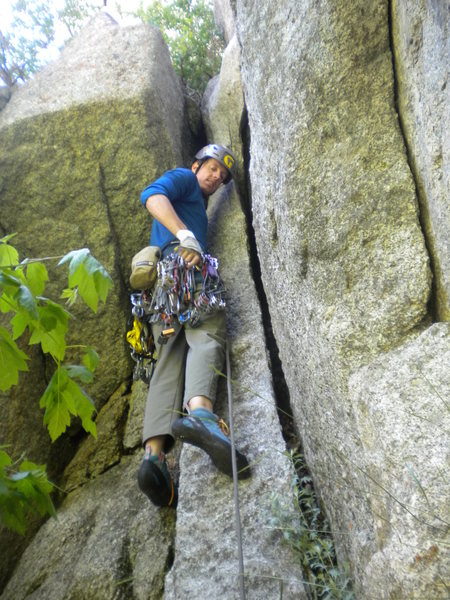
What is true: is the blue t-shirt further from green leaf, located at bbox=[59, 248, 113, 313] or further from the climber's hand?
green leaf, located at bbox=[59, 248, 113, 313]

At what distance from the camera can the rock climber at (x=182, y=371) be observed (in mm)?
2777

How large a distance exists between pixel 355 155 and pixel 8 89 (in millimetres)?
3912

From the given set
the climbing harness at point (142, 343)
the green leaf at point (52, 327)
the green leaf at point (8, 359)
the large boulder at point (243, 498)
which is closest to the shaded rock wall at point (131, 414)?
the large boulder at point (243, 498)

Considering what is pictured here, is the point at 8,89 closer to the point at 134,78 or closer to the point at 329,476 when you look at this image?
the point at 134,78

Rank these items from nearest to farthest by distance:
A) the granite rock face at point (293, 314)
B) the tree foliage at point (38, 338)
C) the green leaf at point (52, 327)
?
the tree foliage at point (38, 338)
the green leaf at point (52, 327)
the granite rock face at point (293, 314)

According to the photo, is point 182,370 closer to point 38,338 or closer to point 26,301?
point 38,338

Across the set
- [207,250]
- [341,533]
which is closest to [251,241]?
[207,250]

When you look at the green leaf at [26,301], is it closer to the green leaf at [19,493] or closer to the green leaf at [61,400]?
the green leaf at [61,400]

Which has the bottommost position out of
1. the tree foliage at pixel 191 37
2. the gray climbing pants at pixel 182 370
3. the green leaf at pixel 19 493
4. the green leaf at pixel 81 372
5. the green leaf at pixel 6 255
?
the gray climbing pants at pixel 182 370

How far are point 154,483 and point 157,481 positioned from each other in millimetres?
19

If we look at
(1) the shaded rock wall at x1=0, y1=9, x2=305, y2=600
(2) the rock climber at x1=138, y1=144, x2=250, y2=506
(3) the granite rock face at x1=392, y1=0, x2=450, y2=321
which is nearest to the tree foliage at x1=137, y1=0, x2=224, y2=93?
(1) the shaded rock wall at x1=0, y1=9, x2=305, y2=600

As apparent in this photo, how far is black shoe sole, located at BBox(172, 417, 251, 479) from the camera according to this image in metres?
2.71

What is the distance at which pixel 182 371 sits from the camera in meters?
3.53

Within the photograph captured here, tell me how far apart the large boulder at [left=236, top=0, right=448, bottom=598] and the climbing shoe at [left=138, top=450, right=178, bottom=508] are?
856 millimetres
